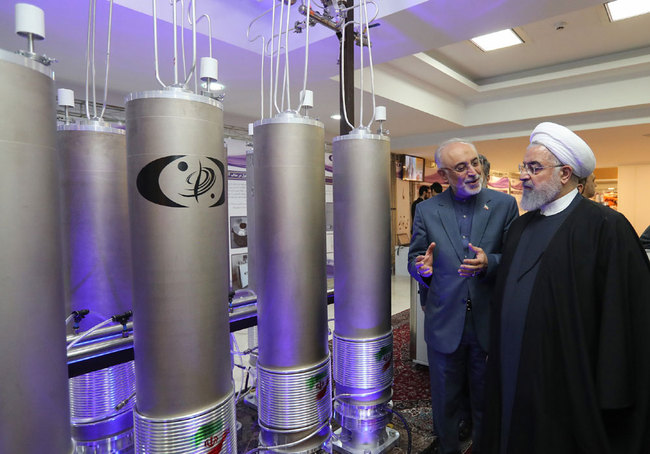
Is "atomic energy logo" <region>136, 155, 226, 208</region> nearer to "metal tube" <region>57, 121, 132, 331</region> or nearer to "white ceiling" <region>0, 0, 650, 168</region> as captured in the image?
"metal tube" <region>57, 121, 132, 331</region>

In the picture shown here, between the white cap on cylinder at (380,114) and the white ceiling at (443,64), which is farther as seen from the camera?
the white ceiling at (443,64)

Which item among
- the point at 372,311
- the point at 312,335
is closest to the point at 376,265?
the point at 372,311

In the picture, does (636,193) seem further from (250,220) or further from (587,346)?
(250,220)

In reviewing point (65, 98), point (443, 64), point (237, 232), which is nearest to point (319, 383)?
point (65, 98)

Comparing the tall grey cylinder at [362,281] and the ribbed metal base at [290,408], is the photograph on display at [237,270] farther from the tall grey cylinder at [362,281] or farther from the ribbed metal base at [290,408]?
the ribbed metal base at [290,408]

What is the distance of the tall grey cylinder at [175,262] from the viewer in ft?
3.26

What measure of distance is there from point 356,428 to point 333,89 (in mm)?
3558

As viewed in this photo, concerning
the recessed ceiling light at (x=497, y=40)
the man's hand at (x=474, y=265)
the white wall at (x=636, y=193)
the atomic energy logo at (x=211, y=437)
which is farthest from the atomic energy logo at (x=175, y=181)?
the white wall at (x=636, y=193)

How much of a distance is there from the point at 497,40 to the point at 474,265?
3.77 meters

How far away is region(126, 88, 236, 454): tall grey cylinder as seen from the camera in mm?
994

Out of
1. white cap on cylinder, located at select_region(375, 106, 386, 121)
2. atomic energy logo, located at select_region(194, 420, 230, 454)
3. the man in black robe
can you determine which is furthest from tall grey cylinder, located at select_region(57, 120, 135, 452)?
the man in black robe

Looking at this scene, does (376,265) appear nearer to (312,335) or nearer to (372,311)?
(372,311)

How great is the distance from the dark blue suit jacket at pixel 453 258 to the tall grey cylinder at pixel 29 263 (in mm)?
1464

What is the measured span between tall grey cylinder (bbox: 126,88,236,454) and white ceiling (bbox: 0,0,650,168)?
6.26 ft
